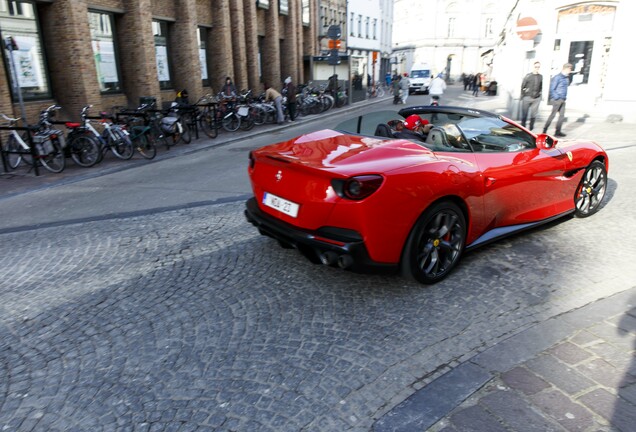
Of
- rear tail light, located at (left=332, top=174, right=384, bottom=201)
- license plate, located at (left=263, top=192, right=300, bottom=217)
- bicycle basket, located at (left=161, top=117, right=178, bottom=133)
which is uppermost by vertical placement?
rear tail light, located at (left=332, top=174, right=384, bottom=201)

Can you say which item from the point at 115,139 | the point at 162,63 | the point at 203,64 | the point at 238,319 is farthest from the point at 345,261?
the point at 203,64

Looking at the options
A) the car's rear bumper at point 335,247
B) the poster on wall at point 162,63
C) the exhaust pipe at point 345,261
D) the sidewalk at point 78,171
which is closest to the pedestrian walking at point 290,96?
the sidewalk at point 78,171

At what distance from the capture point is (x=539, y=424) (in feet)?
7.89

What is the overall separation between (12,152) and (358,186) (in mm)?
9150

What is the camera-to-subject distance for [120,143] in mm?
10750

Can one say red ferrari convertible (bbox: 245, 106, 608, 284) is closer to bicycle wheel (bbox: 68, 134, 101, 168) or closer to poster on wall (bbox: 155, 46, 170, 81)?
bicycle wheel (bbox: 68, 134, 101, 168)

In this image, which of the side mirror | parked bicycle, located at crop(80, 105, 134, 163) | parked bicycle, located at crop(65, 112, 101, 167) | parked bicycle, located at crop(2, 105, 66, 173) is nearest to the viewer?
the side mirror

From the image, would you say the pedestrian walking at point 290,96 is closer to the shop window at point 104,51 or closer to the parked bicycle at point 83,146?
the shop window at point 104,51

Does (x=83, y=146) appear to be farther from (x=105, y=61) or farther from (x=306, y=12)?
(x=306, y=12)

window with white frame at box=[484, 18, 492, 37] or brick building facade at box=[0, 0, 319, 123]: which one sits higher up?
window with white frame at box=[484, 18, 492, 37]

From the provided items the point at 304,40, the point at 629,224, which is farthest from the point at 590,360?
the point at 304,40

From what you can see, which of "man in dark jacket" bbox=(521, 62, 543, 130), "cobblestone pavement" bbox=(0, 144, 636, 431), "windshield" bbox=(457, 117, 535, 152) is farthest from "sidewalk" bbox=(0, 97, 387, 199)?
"man in dark jacket" bbox=(521, 62, 543, 130)

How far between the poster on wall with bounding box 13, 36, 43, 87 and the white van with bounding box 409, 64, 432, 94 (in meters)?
32.5

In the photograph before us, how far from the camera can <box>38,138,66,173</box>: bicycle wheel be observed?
9.62m
